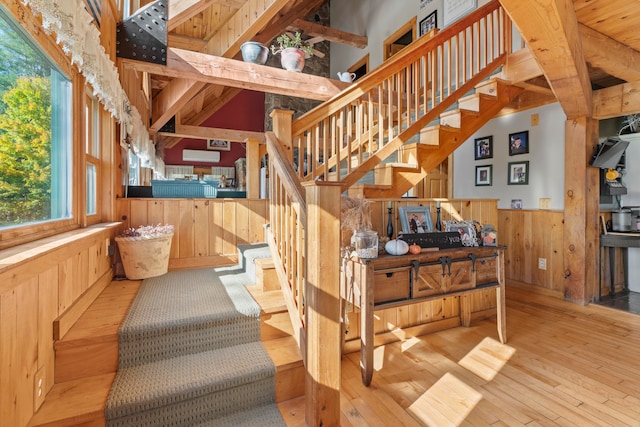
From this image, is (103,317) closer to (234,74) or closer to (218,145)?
(234,74)

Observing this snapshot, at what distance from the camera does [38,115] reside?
65.1 inches

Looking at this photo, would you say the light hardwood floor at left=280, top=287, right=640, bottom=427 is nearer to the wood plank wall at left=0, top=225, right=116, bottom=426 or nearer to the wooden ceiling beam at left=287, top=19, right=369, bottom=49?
the wood plank wall at left=0, top=225, right=116, bottom=426

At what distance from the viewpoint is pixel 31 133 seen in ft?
5.16

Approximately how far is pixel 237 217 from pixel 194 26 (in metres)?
2.31

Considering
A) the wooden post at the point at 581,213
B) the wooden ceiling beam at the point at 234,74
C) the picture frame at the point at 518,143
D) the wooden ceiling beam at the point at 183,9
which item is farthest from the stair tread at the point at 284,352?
the picture frame at the point at 518,143

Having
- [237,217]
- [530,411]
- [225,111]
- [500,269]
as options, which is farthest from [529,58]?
[225,111]

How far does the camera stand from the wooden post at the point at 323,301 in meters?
1.60

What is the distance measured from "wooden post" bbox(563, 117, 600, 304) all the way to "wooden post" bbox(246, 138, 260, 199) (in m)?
3.54

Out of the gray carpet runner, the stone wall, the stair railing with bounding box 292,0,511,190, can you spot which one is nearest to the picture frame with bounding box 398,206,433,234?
the stair railing with bounding box 292,0,511,190

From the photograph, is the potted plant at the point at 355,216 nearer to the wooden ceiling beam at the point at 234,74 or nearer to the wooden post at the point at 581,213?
the wooden ceiling beam at the point at 234,74

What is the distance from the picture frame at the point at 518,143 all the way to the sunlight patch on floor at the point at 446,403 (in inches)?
121

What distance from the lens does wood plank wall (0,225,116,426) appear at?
1201 mm

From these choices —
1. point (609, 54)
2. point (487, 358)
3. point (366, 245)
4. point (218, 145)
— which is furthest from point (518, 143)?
point (218, 145)

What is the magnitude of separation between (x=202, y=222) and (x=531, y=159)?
394 cm
